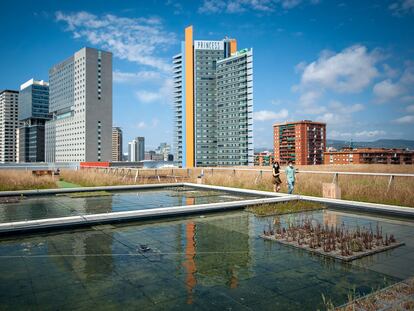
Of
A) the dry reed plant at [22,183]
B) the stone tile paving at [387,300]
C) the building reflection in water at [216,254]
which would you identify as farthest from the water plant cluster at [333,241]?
the dry reed plant at [22,183]

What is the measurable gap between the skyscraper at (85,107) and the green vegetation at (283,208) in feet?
513

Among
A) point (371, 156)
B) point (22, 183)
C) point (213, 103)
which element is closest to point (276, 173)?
point (22, 183)

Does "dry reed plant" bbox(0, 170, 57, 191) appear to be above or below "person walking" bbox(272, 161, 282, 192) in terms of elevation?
below

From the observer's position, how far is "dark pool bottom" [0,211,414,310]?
376cm

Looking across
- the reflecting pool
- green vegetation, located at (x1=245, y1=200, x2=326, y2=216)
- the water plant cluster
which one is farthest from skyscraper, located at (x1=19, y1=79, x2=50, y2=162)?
the water plant cluster

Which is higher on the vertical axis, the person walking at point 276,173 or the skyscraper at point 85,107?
the skyscraper at point 85,107

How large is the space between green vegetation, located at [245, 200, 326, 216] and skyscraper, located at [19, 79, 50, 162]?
666 ft

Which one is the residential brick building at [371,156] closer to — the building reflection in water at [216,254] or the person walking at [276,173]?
the person walking at [276,173]

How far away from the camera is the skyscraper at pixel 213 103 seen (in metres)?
126

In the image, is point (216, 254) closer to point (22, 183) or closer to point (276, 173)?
point (276, 173)

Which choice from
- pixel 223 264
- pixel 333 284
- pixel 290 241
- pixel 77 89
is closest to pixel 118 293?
pixel 223 264

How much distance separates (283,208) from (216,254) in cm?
543

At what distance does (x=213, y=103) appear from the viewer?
140375 millimetres

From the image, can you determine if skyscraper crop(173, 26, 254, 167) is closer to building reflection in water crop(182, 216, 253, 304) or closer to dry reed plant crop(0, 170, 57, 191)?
dry reed plant crop(0, 170, 57, 191)
